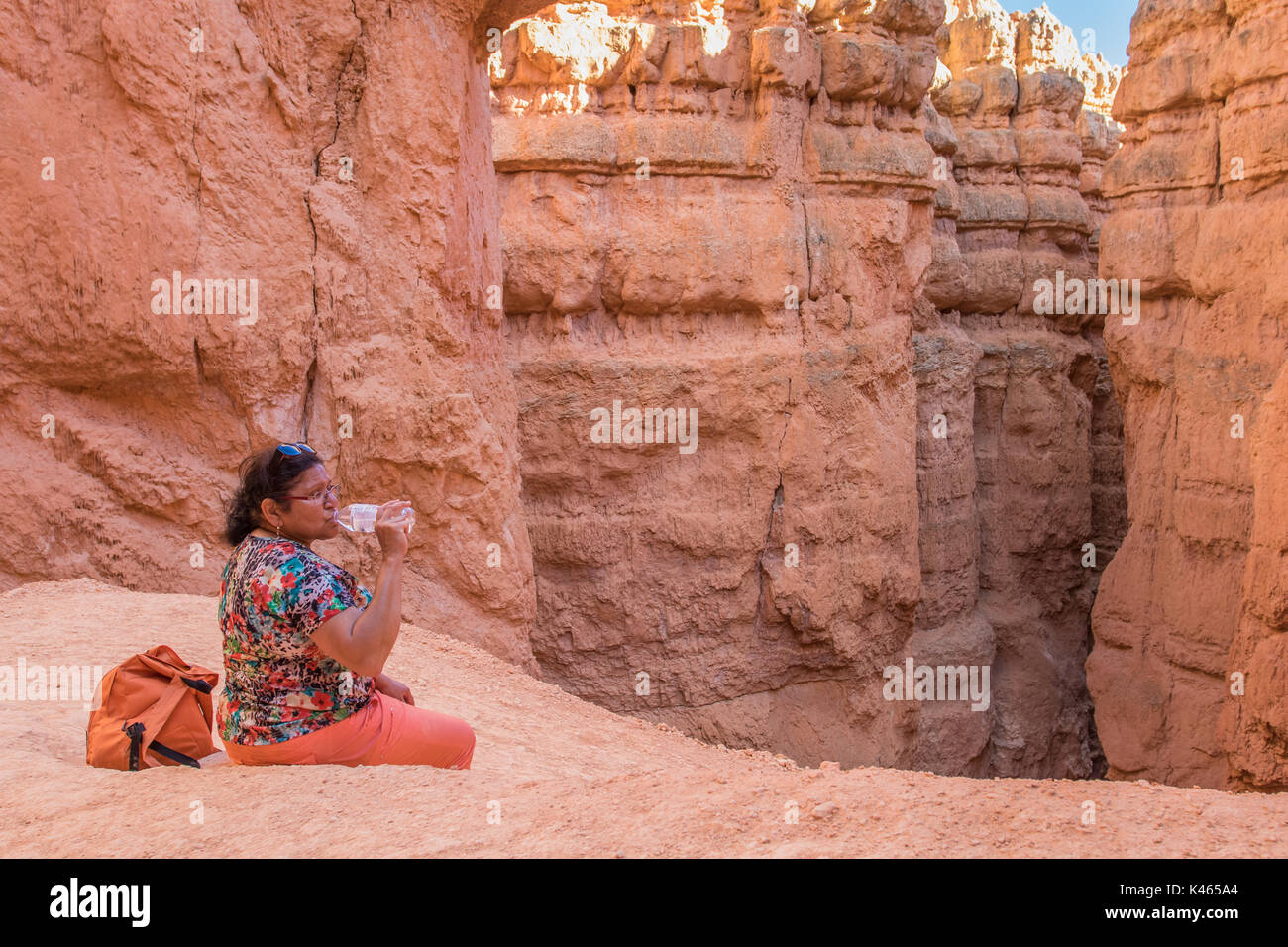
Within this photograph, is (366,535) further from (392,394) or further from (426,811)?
(426,811)

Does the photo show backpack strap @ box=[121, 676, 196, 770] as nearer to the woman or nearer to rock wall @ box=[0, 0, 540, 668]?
the woman

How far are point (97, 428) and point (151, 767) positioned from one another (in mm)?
2372

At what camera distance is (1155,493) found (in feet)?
26.4

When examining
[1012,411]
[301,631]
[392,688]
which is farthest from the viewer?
A: [1012,411]

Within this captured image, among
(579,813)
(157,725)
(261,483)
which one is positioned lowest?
(579,813)

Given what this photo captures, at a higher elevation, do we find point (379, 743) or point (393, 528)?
point (393, 528)

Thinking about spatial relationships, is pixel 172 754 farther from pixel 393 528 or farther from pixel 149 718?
pixel 393 528

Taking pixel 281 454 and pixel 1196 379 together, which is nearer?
pixel 281 454

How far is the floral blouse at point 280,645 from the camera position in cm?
296

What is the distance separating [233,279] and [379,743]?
8.92ft

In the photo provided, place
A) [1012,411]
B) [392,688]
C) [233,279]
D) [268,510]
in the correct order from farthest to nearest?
[1012,411], [233,279], [392,688], [268,510]

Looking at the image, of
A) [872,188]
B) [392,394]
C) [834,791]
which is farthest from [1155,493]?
[834,791]

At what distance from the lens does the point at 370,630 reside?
286cm

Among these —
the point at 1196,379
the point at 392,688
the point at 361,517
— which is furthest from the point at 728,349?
the point at 361,517
